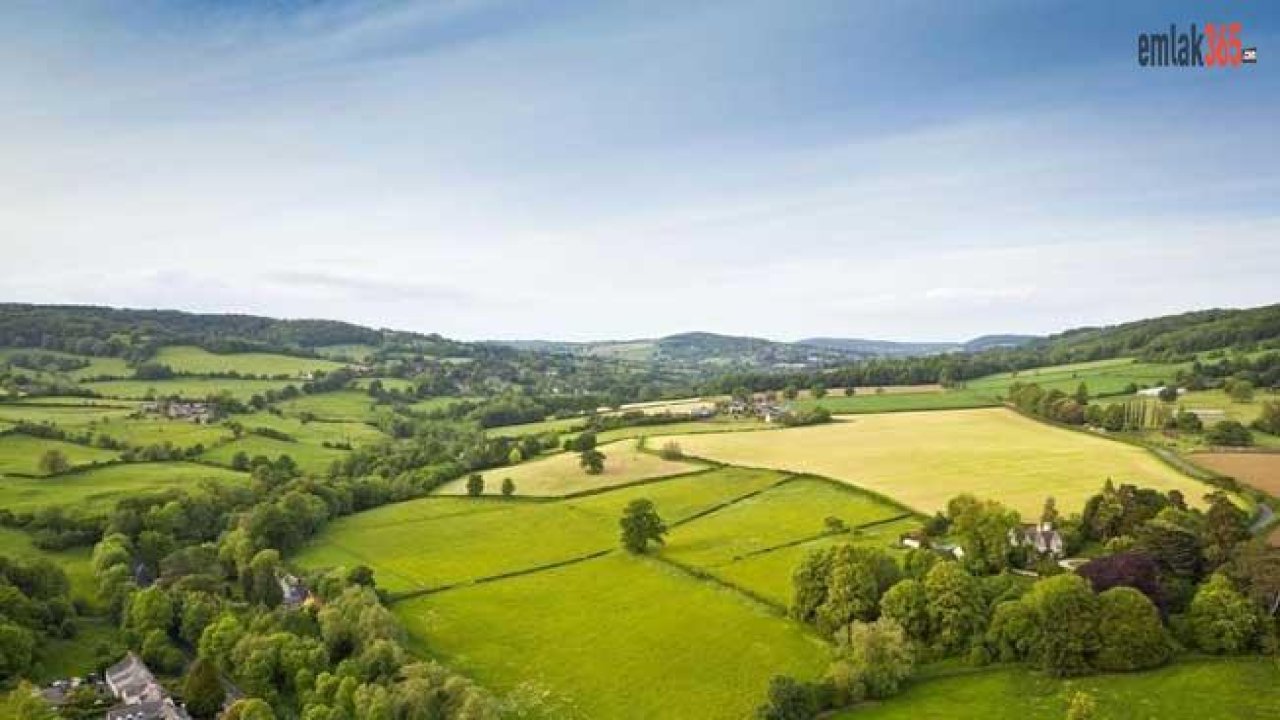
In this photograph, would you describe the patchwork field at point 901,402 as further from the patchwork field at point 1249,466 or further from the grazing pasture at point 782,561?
the grazing pasture at point 782,561

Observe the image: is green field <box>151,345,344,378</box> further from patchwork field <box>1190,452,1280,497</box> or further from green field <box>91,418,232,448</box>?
patchwork field <box>1190,452,1280,497</box>

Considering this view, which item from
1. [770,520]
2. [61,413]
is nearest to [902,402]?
[770,520]

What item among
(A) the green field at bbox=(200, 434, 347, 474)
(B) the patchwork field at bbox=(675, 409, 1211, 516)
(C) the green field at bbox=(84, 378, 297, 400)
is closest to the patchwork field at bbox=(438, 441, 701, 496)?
(B) the patchwork field at bbox=(675, 409, 1211, 516)

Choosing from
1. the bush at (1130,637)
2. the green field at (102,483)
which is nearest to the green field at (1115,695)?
the bush at (1130,637)

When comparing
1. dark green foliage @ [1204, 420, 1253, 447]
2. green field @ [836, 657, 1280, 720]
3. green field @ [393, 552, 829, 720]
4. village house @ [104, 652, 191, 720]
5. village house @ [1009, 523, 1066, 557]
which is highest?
dark green foliage @ [1204, 420, 1253, 447]

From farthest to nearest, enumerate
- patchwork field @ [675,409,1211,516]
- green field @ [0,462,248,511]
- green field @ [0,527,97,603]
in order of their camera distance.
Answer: green field @ [0,462,248,511], patchwork field @ [675,409,1211,516], green field @ [0,527,97,603]

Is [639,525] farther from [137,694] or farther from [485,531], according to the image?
[137,694]

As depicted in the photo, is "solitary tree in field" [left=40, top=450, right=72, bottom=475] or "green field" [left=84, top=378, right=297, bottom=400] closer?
"solitary tree in field" [left=40, top=450, right=72, bottom=475]

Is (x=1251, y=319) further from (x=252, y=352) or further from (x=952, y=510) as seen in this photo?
(x=252, y=352)

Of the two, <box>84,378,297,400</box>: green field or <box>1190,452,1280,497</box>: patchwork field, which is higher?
<box>84,378,297,400</box>: green field
